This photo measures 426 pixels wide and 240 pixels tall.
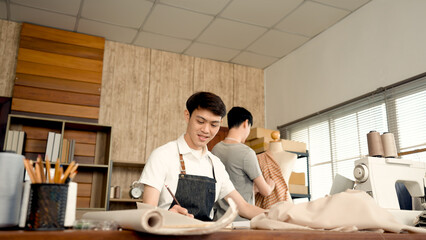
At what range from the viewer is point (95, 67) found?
14.6 ft

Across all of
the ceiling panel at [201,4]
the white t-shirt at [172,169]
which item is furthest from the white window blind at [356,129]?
the white t-shirt at [172,169]

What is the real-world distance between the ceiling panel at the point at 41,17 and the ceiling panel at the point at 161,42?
31.1 inches

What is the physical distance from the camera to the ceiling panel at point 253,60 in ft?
16.6

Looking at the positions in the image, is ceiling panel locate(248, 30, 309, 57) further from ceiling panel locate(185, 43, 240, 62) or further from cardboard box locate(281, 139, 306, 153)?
cardboard box locate(281, 139, 306, 153)

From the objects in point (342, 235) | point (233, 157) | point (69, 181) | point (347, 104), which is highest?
point (347, 104)

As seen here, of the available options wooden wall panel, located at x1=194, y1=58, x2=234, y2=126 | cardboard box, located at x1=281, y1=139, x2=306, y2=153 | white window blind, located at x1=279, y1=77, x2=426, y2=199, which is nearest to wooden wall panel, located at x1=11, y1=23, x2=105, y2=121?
wooden wall panel, located at x1=194, y1=58, x2=234, y2=126

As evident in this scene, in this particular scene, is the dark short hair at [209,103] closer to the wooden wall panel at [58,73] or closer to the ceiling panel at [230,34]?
the ceiling panel at [230,34]

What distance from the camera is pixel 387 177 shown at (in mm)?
2033

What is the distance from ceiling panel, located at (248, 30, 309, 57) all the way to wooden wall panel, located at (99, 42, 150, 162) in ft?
4.66

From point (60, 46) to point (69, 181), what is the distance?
3.93 metres

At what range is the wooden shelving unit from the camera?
3.93 m

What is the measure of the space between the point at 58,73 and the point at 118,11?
99 cm

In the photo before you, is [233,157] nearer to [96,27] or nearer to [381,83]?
[381,83]

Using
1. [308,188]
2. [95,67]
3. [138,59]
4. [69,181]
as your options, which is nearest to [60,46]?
[95,67]
